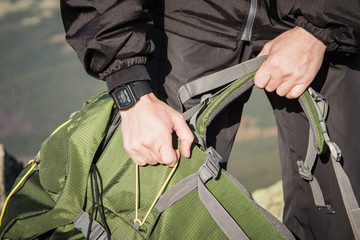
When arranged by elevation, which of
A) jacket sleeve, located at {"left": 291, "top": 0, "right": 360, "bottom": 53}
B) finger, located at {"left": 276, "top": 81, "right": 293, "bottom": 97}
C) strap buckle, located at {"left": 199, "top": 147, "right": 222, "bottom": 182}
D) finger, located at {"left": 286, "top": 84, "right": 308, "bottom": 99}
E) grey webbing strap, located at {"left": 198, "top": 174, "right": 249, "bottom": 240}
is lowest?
grey webbing strap, located at {"left": 198, "top": 174, "right": 249, "bottom": 240}

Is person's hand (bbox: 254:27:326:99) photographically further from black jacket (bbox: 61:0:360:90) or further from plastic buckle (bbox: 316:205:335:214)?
plastic buckle (bbox: 316:205:335:214)

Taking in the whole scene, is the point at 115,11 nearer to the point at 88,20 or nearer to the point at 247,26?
the point at 88,20

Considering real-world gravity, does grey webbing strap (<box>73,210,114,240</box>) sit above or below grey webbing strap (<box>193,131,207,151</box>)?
below

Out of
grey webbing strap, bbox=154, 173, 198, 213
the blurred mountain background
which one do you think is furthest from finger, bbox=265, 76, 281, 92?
the blurred mountain background

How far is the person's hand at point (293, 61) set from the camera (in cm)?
96

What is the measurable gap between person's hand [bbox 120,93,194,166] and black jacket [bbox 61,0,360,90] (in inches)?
3.6

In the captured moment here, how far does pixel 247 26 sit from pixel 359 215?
67 centimetres

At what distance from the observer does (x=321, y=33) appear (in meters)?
0.95

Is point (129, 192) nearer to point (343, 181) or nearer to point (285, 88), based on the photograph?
point (285, 88)

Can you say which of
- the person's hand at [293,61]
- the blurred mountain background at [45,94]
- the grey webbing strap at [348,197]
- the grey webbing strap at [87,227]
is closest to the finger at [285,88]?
the person's hand at [293,61]

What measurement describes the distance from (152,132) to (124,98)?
0.42ft

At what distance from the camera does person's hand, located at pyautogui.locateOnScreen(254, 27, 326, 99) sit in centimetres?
96

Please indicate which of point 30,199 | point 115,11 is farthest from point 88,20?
point 30,199

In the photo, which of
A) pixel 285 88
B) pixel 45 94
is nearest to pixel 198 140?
pixel 285 88
